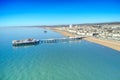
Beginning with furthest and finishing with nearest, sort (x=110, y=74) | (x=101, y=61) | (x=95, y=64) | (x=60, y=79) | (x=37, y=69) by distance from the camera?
1. (x=101, y=61)
2. (x=95, y=64)
3. (x=37, y=69)
4. (x=110, y=74)
5. (x=60, y=79)

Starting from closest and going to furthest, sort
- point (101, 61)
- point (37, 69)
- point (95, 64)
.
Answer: point (37, 69) → point (95, 64) → point (101, 61)

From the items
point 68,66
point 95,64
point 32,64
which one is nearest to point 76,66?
point 68,66

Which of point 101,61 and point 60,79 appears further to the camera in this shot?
point 101,61

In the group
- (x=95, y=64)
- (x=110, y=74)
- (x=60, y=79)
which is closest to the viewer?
(x=60, y=79)

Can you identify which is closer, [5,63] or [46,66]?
[46,66]

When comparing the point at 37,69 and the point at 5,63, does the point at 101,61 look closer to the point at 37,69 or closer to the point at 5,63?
the point at 37,69

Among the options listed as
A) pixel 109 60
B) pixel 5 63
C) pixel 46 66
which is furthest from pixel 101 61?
pixel 5 63

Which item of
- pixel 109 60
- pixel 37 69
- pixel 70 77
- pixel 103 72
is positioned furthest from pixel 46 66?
pixel 109 60

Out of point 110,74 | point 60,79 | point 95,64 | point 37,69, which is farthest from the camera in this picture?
point 95,64

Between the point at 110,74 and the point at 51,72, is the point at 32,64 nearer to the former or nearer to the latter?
the point at 51,72
